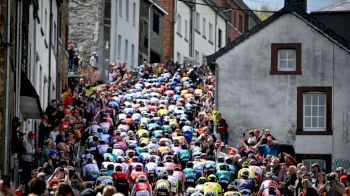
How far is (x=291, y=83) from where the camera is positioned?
57.3 meters

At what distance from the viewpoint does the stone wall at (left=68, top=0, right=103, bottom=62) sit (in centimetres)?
7612

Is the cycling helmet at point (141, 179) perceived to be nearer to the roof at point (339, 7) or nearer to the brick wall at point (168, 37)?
the roof at point (339, 7)

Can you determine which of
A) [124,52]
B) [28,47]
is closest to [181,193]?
[28,47]

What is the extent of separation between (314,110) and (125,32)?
27.2m

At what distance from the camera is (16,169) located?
119 ft

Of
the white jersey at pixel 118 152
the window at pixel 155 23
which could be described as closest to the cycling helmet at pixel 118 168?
the white jersey at pixel 118 152

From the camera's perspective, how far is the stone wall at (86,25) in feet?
250

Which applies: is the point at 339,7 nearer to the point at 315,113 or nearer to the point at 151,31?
the point at 315,113

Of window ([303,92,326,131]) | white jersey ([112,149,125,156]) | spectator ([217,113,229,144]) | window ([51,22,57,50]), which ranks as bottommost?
white jersey ([112,149,125,156])

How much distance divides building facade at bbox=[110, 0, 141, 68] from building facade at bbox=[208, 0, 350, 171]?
846 inches

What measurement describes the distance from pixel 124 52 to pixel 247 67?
24671mm

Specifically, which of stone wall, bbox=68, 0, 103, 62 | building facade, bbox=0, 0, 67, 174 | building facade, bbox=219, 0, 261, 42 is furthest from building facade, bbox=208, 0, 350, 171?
building facade, bbox=219, 0, 261, 42

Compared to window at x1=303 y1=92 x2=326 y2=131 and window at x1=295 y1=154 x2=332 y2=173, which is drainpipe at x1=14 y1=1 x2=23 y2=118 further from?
window at x1=303 y1=92 x2=326 y2=131

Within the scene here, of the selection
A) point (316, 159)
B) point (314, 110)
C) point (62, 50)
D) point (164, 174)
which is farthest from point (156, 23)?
point (164, 174)
